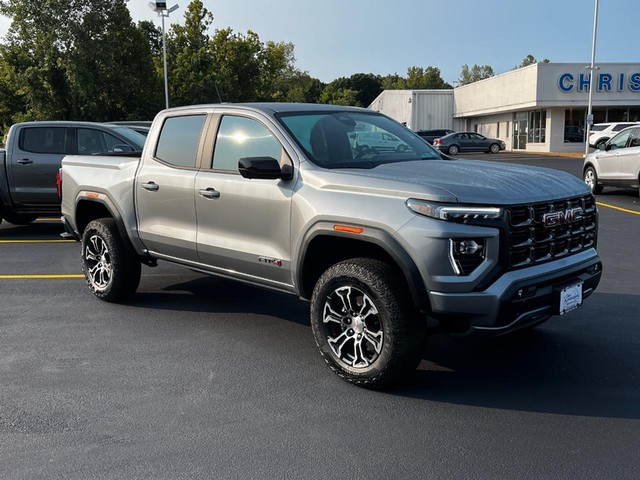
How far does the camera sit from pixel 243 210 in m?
4.83

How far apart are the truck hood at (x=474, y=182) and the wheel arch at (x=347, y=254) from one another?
1.11 feet

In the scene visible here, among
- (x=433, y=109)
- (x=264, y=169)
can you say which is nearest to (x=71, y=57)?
(x=433, y=109)

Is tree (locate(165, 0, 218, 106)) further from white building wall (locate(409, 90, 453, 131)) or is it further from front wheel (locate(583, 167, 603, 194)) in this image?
front wheel (locate(583, 167, 603, 194))

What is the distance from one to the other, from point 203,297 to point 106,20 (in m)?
36.3

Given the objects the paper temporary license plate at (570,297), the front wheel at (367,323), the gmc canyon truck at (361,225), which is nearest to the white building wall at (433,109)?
the gmc canyon truck at (361,225)

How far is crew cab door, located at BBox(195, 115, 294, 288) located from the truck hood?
2.08 feet

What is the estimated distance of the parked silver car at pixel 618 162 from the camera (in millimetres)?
13634

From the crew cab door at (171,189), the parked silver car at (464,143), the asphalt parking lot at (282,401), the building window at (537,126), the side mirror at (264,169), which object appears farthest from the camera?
the building window at (537,126)

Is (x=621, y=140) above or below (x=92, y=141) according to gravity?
below

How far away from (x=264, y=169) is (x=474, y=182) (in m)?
1.41

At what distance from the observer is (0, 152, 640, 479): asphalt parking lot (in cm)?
326

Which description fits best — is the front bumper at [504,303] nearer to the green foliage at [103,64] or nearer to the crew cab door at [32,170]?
the crew cab door at [32,170]

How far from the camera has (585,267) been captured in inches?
169

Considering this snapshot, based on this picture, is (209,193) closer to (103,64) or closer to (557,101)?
(103,64)
